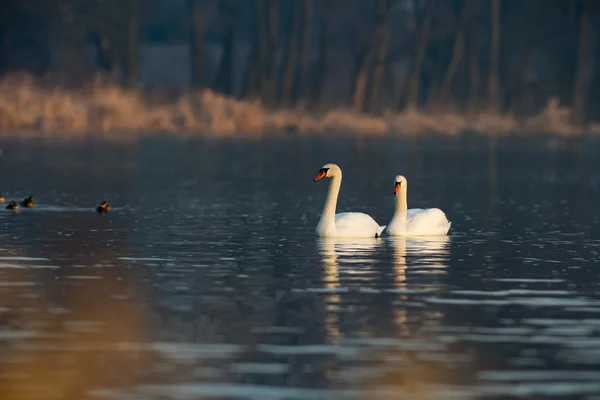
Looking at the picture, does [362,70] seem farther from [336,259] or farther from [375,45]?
[336,259]

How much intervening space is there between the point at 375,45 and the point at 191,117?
13216mm

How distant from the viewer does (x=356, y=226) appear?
22.4 m

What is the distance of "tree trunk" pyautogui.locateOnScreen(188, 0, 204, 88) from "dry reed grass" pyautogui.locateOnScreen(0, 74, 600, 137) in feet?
10.7

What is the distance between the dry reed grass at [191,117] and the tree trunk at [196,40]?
3263 millimetres

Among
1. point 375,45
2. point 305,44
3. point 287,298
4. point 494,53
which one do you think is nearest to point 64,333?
point 287,298

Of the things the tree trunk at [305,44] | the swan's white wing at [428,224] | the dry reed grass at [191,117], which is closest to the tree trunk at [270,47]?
the tree trunk at [305,44]

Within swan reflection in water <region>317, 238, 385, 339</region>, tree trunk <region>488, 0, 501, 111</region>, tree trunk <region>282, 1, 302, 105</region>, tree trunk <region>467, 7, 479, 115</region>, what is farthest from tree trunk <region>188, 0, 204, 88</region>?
swan reflection in water <region>317, 238, 385, 339</region>

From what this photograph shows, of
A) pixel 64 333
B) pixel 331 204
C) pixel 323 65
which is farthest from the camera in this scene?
pixel 323 65

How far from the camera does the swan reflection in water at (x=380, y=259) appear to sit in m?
15.3

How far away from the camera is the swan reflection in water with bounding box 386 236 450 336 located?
15589 millimetres

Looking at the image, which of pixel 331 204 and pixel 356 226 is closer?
pixel 356 226

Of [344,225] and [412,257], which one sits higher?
[344,225]

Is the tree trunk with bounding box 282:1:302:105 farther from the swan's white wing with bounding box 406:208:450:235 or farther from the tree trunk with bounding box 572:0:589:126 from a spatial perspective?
the swan's white wing with bounding box 406:208:450:235

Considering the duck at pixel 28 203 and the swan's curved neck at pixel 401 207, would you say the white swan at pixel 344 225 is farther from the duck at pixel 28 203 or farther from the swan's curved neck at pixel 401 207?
the duck at pixel 28 203
